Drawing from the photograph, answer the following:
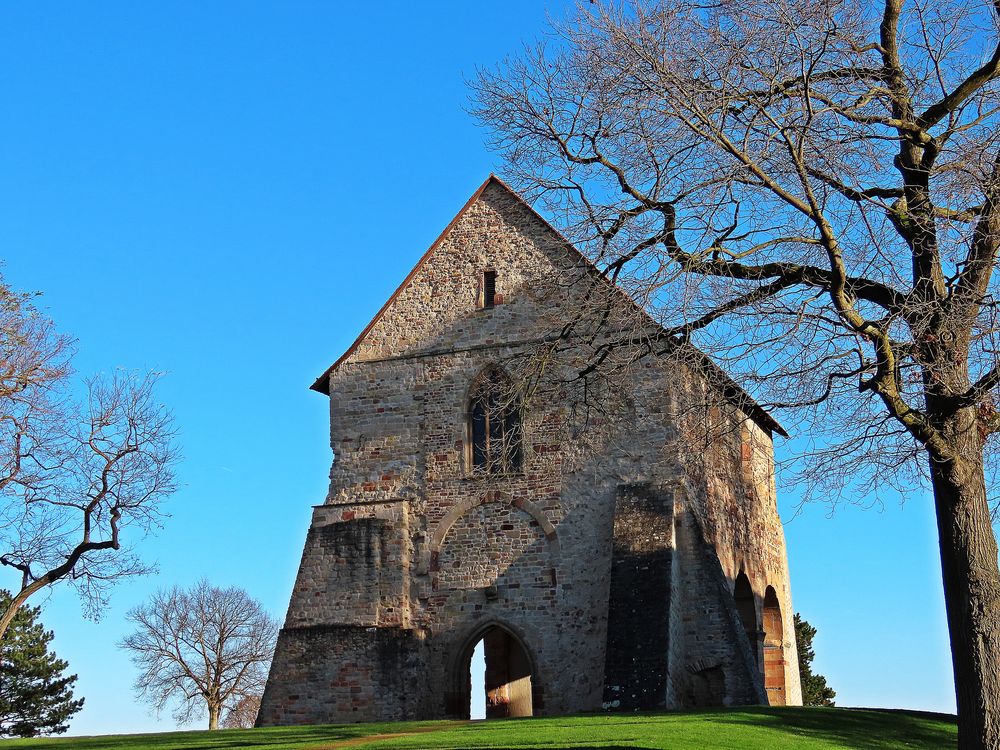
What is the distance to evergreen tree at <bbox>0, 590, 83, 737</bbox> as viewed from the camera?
37719 mm

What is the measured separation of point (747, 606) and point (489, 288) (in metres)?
8.39

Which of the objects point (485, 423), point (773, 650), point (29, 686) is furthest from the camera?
point (29, 686)

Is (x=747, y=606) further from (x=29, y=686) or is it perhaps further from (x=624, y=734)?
(x=29, y=686)

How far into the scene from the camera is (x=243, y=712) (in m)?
44.5

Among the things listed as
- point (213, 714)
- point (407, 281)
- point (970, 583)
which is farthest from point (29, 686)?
point (970, 583)

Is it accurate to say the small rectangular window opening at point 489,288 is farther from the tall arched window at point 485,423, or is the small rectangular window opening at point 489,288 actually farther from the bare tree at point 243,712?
the bare tree at point 243,712

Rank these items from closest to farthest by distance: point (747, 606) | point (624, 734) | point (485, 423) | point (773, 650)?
point (624, 734) → point (485, 423) → point (747, 606) → point (773, 650)

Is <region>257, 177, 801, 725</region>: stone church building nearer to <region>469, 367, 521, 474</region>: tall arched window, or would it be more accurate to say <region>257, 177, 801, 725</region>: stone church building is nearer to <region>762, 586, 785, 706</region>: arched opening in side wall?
<region>469, 367, 521, 474</region>: tall arched window

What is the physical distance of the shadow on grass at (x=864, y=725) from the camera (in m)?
15.1

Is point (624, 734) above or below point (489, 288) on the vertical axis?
below

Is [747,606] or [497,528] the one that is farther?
[747,606]

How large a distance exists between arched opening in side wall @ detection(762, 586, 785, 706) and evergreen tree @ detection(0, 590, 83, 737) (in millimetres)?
23089

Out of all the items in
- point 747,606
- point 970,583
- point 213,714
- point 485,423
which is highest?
point 485,423

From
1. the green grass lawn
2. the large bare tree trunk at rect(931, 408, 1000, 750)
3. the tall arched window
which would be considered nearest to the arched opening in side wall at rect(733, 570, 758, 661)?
the tall arched window
